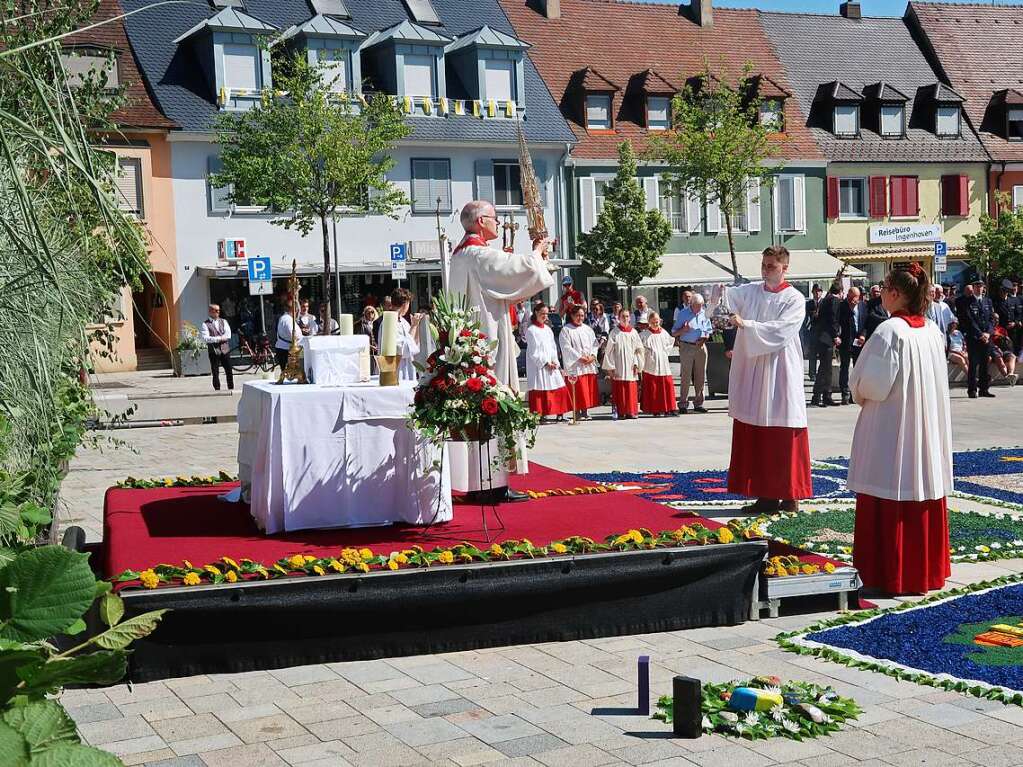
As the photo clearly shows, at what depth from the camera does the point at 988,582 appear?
778 cm

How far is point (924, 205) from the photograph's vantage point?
47906mm

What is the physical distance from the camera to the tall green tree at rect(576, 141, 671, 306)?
4044 cm

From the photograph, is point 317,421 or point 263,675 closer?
point 263,675

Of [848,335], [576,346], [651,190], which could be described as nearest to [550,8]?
[651,190]

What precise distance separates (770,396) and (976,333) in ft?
42.7

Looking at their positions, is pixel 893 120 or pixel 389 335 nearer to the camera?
pixel 389 335

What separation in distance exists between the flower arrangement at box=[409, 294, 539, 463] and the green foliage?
3931 cm

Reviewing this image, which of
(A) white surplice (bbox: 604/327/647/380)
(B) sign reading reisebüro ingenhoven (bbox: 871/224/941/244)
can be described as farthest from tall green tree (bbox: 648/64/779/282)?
(A) white surplice (bbox: 604/327/647/380)

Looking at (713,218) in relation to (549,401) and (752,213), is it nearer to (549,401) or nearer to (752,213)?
(752,213)

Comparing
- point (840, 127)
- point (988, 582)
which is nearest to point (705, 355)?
point (988, 582)

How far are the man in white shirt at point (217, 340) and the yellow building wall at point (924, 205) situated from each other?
89.6ft

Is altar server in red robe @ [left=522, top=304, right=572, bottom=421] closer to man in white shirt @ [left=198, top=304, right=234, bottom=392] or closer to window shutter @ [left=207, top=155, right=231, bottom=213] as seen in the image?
man in white shirt @ [left=198, top=304, right=234, bottom=392]

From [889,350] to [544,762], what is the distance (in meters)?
3.60

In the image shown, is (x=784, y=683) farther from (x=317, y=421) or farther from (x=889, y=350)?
(x=317, y=421)
